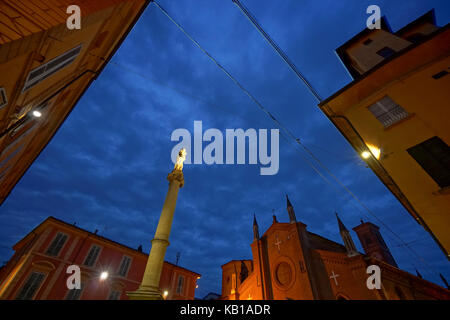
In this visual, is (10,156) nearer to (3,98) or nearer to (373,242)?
(3,98)

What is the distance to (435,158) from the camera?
8305 millimetres

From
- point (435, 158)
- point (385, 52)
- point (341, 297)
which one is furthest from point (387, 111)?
A: point (341, 297)

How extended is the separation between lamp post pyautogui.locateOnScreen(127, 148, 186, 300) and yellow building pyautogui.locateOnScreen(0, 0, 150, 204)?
19.9 feet

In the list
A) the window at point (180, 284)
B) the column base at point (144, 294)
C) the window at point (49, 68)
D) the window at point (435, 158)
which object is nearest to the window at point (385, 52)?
→ the window at point (435, 158)

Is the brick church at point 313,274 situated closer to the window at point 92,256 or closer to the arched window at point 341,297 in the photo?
the arched window at point 341,297

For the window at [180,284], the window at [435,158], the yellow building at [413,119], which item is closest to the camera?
the window at [435,158]

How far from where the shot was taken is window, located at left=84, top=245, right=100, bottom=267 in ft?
70.3

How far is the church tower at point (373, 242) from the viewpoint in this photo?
131ft

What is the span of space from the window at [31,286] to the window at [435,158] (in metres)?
29.0

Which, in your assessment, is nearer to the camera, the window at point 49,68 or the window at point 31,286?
the window at point 49,68

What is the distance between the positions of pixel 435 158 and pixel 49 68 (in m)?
15.0

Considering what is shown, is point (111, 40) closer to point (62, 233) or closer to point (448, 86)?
point (448, 86)
